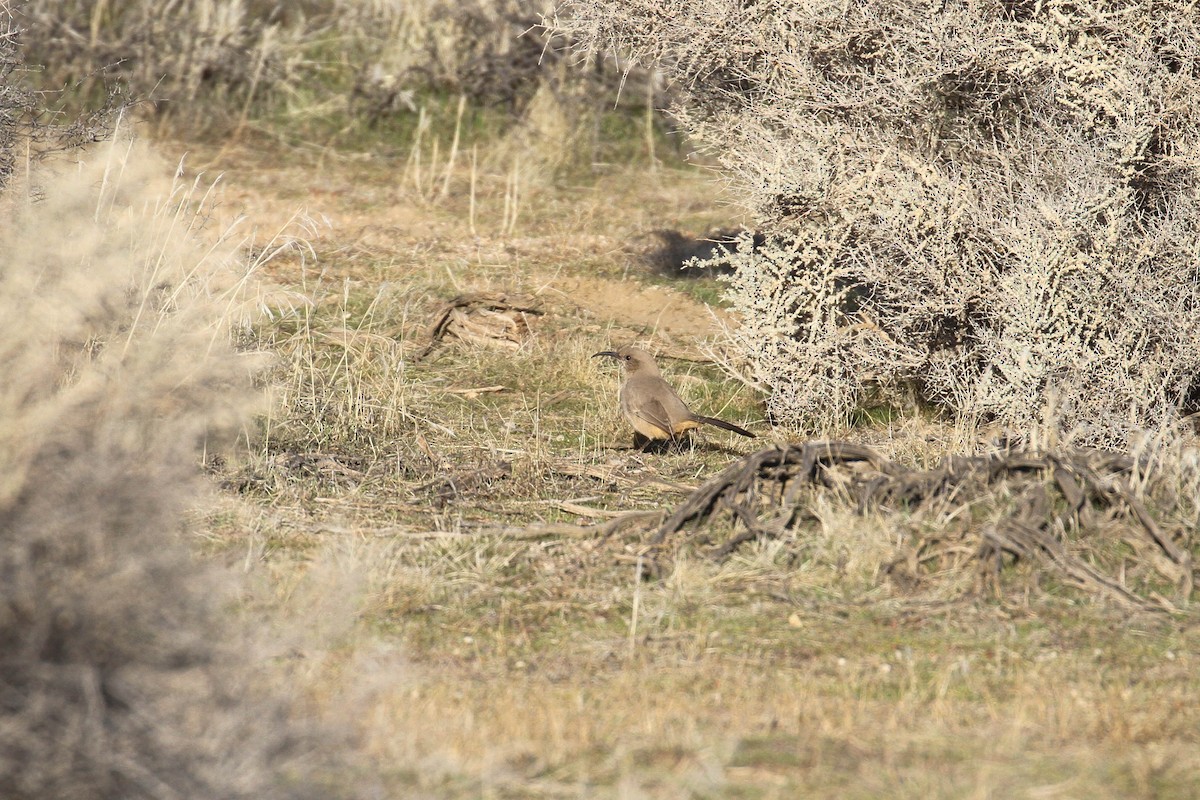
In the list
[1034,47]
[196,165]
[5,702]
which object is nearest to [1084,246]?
[1034,47]

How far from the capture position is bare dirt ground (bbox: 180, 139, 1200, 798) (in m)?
3.50

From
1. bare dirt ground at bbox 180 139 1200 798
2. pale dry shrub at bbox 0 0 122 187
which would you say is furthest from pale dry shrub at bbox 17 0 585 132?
bare dirt ground at bbox 180 139 1200 798

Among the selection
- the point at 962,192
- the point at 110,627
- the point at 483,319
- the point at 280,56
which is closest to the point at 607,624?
the point at 110,627

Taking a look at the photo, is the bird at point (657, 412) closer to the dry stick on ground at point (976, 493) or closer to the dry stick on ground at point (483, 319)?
the dry stick on ground at point (976, 493)

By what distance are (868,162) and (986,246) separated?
78 centimetres

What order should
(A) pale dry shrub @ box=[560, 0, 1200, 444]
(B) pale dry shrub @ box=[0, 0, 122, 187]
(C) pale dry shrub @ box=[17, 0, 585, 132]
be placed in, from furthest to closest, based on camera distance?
(C) pale dry shrub @ box=[17, 0, 585, 132], (B) pale dry shrub @ box=[0, 0, 122, 187], (A) pale dry shrub @ box=[560, 0, 1200, 444]

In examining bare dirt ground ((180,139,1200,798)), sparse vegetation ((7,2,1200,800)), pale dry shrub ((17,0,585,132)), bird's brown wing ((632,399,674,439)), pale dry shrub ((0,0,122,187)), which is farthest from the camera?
pale dry shrub ((17,0,585,132))

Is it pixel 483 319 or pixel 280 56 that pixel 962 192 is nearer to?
pixel 483 319

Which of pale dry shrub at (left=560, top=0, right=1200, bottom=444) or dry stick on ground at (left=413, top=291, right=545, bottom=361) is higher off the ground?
pale dry shrub at (left=560, top=0, right=1200, bottom=444)

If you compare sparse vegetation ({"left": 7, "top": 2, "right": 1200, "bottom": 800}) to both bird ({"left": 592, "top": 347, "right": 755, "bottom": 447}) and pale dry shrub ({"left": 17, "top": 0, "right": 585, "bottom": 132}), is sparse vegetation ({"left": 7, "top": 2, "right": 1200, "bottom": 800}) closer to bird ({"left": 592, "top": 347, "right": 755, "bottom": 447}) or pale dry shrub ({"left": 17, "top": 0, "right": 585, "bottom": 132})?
bird ({"left": 592, "top": 347, "right": 755, "bottom": 447})

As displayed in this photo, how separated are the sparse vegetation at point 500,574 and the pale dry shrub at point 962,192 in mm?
513

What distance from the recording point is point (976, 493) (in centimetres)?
519

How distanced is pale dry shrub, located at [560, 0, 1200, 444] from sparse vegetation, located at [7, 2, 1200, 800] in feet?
1.68

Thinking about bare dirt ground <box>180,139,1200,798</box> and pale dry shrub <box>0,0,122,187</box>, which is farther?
pale dry shrub <box>0,0,122,187</box>
